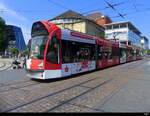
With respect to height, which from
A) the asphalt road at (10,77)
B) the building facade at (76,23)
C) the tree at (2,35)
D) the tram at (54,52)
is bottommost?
the asphalt road at (10,77)

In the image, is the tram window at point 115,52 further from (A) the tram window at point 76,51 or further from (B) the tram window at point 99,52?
(A) the tram window at point 76,51

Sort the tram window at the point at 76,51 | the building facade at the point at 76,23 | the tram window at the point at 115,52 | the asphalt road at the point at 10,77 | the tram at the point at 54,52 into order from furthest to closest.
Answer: the building facade at the point at 76,23, the tram window at the point at 115,52, the tram window at the point at 76,51, the asphalt road at the point at 10,77, the tram at the point at 54,52

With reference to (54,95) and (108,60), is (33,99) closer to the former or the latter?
(54,95)

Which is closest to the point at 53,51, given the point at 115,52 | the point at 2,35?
the point at 115,52

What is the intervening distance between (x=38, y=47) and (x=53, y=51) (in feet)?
2.86

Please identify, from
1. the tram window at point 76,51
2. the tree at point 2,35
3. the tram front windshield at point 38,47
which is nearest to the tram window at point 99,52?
the tram window at point 76,51

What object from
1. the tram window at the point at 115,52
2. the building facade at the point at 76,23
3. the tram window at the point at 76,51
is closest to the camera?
the tram window at the point at 76,51

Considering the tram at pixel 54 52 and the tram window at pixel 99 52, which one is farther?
the tram window at pixel 99 52

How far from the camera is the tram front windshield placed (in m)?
6.91

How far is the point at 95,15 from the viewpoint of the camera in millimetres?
75062

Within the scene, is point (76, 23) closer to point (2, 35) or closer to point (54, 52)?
point (2, 35)

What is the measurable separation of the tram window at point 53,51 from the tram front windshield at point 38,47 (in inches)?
12.9

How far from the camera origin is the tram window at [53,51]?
6.91m

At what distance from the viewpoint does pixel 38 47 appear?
23.2ft
